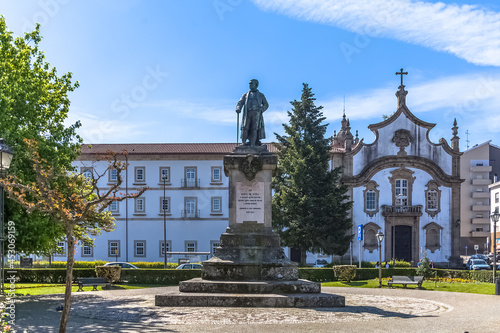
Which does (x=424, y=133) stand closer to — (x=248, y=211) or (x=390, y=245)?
(x=390, y=245)

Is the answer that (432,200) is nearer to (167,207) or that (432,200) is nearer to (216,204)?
(216,204)

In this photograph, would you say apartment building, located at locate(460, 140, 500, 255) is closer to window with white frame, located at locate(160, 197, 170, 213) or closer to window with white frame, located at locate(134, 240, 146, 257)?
window with white frame, located at locate(160, 197, 170, 213)

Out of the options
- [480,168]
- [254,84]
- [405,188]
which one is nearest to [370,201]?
[405,188]

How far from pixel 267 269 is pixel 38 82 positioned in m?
11.0

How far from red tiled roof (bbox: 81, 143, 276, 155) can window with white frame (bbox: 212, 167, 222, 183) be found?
180cm

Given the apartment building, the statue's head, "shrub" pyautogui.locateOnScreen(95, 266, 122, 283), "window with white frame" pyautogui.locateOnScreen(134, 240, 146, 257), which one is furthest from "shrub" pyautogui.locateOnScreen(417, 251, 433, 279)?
the apartment building

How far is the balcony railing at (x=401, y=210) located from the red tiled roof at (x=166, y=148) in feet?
42.4

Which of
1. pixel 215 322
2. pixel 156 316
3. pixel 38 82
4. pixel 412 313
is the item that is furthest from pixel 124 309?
pixel 38 82

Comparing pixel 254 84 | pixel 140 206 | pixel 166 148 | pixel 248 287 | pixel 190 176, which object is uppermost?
pixel 166 148

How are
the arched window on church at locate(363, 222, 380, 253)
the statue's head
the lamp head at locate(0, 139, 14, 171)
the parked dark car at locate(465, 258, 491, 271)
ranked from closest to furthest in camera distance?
the lamp head at locate(0, 139, 14, 171) < the statue's head < the parked dark car at locate(465, 258, 491, 271) < the arched window on church at locate(363, 222, 380, 253)

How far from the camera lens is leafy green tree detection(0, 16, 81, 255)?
19.1 m

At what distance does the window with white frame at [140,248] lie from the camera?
5541 centimetres

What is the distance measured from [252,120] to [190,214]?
37.4m

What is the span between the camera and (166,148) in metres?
57.5
